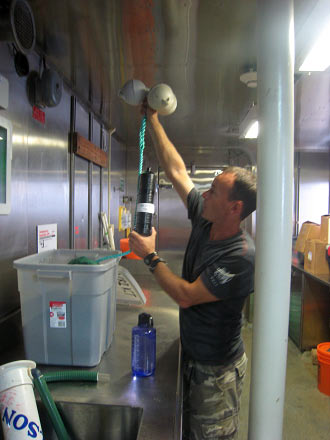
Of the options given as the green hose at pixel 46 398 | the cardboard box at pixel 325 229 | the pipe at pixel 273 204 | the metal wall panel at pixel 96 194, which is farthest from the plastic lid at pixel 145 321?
the cardboard box at pixel 325 229

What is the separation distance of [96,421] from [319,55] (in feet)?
5.87

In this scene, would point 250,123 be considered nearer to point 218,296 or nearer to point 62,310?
point 218,296

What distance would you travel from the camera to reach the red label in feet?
4.90

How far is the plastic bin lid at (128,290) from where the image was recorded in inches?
59.0

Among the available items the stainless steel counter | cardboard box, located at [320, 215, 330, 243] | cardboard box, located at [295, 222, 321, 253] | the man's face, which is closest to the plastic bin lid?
the stainless steel counter

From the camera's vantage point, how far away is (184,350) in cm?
126

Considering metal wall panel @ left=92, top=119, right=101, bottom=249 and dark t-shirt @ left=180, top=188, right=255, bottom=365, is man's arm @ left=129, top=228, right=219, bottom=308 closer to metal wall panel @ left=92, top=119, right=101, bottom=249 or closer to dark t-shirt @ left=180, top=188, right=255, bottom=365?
dark t-shirt @ left=180, top=188, right=255, bottom=365

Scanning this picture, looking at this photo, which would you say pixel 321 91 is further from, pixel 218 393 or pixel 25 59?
pixel 218 393

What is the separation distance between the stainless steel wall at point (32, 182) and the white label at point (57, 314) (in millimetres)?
351

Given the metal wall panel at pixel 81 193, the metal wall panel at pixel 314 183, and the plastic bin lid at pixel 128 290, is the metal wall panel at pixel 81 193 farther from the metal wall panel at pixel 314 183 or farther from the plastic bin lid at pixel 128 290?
the metal wall panel at pixel 314 183

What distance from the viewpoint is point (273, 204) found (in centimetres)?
61

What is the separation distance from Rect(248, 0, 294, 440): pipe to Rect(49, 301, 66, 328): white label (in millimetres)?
682

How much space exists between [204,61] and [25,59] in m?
0.89

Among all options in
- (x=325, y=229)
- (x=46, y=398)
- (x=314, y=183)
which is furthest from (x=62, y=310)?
(x=314, y=183)
